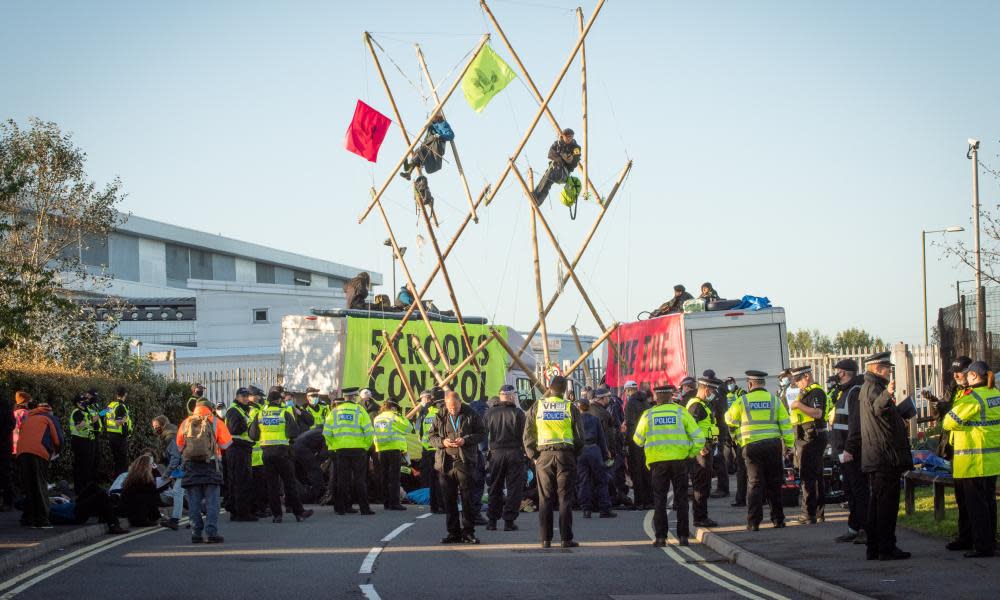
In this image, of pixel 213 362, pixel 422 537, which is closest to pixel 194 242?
pixel 213 362

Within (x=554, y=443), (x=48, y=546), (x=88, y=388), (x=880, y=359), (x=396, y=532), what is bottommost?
(x=396, y=532)

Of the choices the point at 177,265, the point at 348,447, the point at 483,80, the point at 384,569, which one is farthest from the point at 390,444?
the point at 177,265

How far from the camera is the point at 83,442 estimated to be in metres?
20.4

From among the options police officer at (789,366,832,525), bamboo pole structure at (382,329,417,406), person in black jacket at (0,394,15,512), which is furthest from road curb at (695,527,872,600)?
bamboo pole structure at (382,329,417,406)

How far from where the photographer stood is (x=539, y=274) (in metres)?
28.9

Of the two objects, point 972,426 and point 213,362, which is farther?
point 213,362

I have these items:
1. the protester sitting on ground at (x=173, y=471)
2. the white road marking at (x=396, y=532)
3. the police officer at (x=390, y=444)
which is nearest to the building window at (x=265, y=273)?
the police officer at (x=390, y=444)

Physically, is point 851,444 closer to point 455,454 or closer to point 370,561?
point 455,454

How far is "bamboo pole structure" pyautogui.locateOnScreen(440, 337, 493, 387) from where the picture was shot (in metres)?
27.5

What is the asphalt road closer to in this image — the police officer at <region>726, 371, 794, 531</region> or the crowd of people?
the crowd of people

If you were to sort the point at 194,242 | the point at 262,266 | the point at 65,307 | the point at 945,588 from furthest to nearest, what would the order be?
the point at 262,266, the point at 194,242, the point at 65,307, the point at 945,588

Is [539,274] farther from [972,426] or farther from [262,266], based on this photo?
[262,266]

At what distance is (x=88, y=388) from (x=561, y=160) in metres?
10.6

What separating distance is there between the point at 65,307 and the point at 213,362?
2900cm
